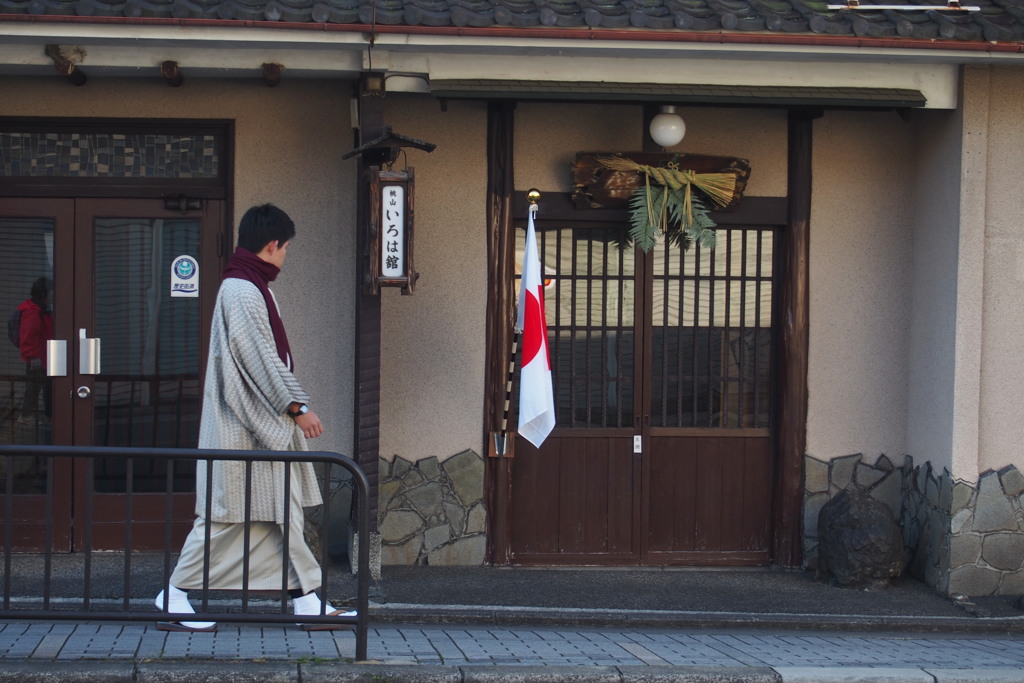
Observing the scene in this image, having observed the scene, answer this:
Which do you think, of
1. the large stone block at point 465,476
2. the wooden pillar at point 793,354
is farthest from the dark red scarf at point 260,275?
the wooden pillar at point 793,354

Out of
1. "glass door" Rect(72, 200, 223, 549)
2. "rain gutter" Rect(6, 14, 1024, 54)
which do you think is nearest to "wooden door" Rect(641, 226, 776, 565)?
"rain gutter" Rect(6, 14, 1024, 54)

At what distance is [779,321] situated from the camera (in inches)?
319

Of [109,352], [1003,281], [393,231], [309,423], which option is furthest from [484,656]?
[1003,281]

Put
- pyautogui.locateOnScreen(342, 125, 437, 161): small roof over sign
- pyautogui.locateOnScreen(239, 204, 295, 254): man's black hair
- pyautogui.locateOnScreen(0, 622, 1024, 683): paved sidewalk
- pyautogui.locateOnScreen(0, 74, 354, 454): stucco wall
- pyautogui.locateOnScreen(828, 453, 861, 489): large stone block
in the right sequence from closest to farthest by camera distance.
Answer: pyautogui.locateOnScreen(0, 622, 1024, 683): paved sidewalk, pyautogui.locateOnScreen(239, 204, 295, 254): man's black hair, pyautogui.locateOnScreen(342, 125, 437, 161): small roof over sign, pyautogui.locateOnScreen(0, 74, 354, 454): stucco wall, pyautogui.locateOnScreen(828, 453, 861, 489): large stone block

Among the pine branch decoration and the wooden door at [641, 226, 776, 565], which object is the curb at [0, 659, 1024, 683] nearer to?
the wooden door at [641, 226, 776, 565]

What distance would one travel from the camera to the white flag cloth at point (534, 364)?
24.2 feet

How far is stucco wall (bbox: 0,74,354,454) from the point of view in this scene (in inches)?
302

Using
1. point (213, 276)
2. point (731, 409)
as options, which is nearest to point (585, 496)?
point (731, 409)

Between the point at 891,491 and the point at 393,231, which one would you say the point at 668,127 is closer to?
the point at 393,231

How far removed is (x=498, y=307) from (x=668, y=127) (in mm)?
1660

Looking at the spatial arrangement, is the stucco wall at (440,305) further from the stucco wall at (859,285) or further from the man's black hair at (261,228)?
the stucco wall at (859,285)

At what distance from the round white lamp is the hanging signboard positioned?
1810 millimetres

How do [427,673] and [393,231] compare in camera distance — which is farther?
[393,231]

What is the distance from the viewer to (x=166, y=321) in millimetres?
7754
